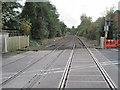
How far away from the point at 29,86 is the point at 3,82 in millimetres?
1332

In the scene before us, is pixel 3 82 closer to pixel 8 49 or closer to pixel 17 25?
pixel 8 49

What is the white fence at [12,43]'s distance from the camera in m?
20.4

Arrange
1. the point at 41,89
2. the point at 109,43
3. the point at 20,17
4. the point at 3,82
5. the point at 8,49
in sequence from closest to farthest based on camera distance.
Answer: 1. the point at 41,89
2. the point at 3,82
3. the point at 8,49
4. the point at 109,43
5. the point at 20,17

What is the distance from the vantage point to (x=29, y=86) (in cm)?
674

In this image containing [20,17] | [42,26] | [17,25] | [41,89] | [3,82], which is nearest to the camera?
[41,89]

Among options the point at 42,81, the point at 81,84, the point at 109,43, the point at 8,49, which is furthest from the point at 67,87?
the point at 109,43

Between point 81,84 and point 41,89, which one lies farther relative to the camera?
point 81,84

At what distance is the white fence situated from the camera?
67.0ft

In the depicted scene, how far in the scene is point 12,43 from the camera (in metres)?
22.6

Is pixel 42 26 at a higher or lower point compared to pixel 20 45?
higher

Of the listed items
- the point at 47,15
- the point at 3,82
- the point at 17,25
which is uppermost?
the point at 47,15

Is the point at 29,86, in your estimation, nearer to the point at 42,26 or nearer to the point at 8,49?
the point at 8,49

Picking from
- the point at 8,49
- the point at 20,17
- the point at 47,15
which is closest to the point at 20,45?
the point at 8,49

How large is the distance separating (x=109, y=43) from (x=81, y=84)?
18.7 meters
